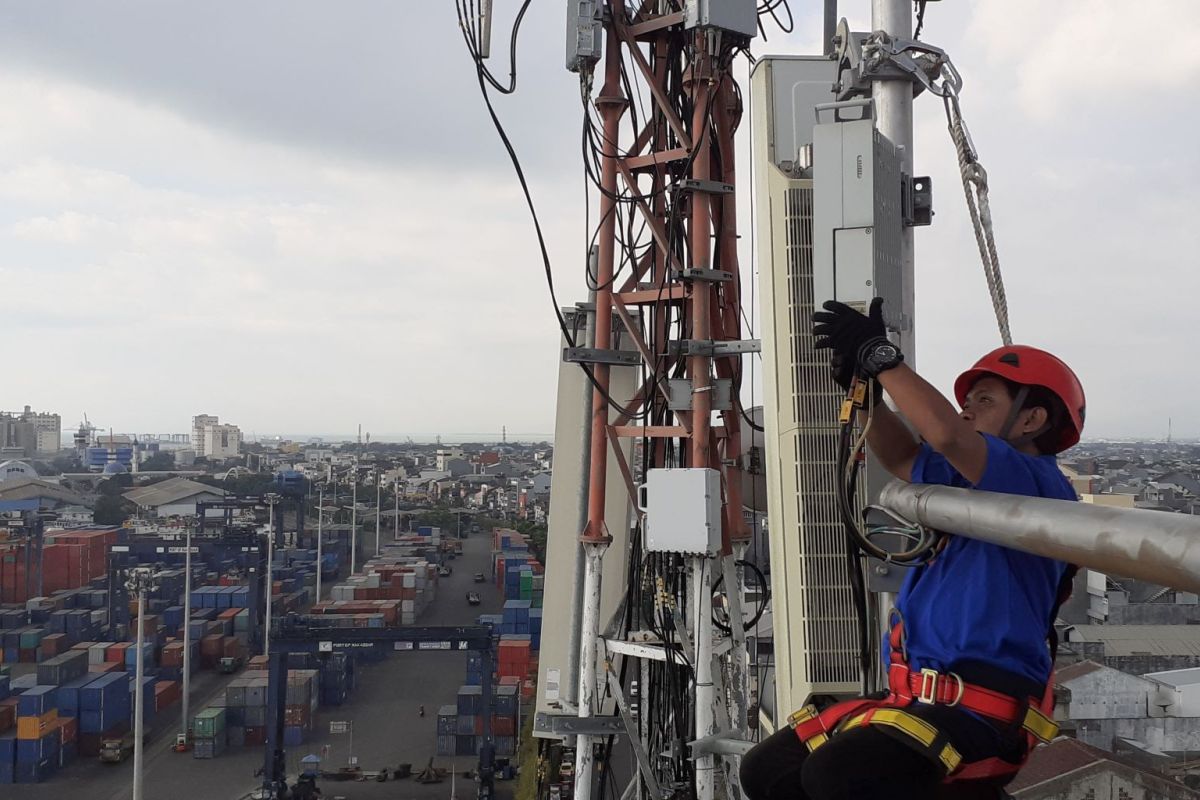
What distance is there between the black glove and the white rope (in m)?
0.82

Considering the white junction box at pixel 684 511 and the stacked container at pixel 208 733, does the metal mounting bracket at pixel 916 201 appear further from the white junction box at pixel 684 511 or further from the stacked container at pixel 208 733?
the stacked container at pixel 208 733

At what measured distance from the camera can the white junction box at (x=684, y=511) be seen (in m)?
4.85

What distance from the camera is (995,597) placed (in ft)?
6.12

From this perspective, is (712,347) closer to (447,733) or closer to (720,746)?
(720,746)

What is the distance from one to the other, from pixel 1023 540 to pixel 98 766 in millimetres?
24141

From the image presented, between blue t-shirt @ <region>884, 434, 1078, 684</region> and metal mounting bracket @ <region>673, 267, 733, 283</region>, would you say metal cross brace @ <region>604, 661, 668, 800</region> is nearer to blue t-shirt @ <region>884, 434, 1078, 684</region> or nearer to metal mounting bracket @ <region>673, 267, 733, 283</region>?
metal mounting bracket @ <region>673, 267, 733, 283</region>

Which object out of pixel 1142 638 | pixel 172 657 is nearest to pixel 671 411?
pixel 1142 638

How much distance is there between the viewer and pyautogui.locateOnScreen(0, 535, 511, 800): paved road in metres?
19.4

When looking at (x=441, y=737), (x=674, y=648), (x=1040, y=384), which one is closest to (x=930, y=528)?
(x=1040, y=384)

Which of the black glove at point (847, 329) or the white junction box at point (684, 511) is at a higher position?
the black glove at point (847, 329)

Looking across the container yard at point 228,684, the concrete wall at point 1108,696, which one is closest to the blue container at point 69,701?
the container yard at point 228,684

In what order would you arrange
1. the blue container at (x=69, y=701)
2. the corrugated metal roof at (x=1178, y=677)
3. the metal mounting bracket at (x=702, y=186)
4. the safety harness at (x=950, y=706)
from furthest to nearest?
the blue container at (x=69, y=701) → the corrugated metal roof at (x=1178, y=677) → the metal mounting bracket at (x=702, y=186) → the safety harness at (x=950, y=706)

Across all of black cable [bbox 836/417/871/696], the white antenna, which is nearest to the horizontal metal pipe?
black cable [bbox 836/417/871/696]

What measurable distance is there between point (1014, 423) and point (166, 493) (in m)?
66.4
